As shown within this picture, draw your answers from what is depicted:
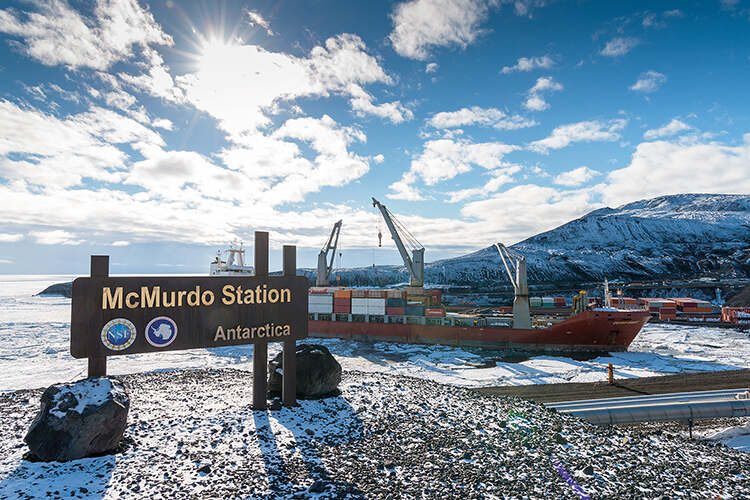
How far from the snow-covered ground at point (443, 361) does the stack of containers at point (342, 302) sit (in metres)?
5.32

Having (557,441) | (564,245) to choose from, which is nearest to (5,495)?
(557,441)

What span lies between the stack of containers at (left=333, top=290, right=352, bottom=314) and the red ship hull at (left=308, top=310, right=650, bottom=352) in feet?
10.00

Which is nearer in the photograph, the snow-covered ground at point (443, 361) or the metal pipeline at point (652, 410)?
the metal pipeline at point (652, 410)

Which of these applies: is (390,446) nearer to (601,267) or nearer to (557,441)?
(557,441)

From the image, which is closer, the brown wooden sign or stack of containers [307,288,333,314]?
the brown wooden sign

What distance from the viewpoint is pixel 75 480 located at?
22.7ft

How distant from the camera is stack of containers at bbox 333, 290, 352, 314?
1837 inches

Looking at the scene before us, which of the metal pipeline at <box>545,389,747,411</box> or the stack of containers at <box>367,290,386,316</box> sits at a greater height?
the stack of containers at <box>367,290,386,316</box>

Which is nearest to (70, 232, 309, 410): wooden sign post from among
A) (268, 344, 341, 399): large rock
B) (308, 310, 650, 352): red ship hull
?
(268, 344, 341, 399): large rock

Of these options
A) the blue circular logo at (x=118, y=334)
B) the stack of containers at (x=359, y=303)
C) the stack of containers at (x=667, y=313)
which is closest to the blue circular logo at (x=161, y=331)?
the blue circular logo at (x=118, y=334)

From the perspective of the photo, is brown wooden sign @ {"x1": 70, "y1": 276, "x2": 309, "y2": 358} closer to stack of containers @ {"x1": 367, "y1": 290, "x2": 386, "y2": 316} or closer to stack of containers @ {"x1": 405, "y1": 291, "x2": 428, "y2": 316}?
stack of containers @ {"x1": 405, "y1": 291, "x2": 428, "y2": 316}

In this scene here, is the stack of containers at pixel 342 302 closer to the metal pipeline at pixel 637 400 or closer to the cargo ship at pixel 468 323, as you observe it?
the cargo ship at pixel 468 323

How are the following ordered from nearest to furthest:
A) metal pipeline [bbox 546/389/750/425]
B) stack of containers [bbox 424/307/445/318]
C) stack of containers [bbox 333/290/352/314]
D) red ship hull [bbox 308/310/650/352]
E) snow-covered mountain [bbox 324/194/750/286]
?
metal pipeline [bbox 546/389/750/425], red ship hull [bbox 308/310/650/352], stack of containers [bbox 424/307/445/318], stack of containers [bbox 333/290/352/314], snow-covered mountain [bbox 324/194/750/286]

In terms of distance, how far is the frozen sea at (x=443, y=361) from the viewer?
23.5m
